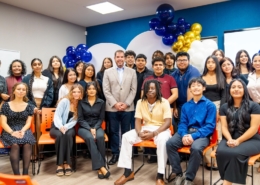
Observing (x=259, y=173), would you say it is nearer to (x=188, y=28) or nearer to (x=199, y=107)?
(x=199, y=107)

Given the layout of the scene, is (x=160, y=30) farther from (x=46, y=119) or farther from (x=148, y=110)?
(x=46, y=119)

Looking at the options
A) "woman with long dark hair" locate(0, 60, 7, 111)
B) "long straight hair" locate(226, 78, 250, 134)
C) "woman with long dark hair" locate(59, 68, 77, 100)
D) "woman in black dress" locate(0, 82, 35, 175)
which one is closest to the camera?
"long straight hair" locate(226, 78, 250, 134)

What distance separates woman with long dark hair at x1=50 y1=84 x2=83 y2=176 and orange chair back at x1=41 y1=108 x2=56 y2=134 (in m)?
0.15

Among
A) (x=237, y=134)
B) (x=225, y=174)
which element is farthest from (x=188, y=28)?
(x=225, y=174)

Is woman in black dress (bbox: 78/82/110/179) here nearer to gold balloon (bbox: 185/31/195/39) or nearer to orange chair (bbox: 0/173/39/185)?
orange chair (bbox: 0/173/39/185)

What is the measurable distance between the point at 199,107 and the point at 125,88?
3.74 feet

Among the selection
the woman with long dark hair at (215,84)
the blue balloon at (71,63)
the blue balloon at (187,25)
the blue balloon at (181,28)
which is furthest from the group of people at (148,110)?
the blue balloon at (71,63)

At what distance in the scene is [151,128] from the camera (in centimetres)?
297

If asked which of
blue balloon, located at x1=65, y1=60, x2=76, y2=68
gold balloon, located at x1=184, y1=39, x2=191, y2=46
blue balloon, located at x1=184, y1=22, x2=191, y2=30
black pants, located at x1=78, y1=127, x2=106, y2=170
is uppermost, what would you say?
blue balloon, located at x1=184, y1=22, x2=191, y2=30

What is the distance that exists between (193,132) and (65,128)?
1.56 m

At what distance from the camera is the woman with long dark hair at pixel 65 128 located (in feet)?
10.1

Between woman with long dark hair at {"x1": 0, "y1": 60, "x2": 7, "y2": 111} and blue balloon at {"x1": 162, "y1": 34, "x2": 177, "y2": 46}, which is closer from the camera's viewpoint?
woman with long dark hair at {"x1": 0, "y1": 60, "x2": 7, "y2": 111}

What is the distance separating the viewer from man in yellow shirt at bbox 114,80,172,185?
2.72m

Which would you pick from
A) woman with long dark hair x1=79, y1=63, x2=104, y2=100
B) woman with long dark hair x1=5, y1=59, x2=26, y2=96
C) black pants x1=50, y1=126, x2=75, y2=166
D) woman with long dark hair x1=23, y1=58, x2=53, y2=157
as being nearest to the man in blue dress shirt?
black pants x1=50, y1=126, x2=75, y2=166
